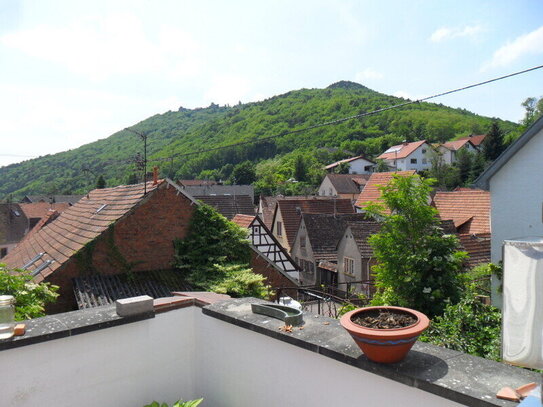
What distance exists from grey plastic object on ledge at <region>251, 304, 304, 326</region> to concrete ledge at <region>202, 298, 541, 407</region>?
7 cm

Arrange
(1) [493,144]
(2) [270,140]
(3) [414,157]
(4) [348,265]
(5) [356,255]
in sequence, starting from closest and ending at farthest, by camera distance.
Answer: (5) [356,255] → (4) [348,265] → (1) [493,144] → (3) [414,157] → (2) [270,140]

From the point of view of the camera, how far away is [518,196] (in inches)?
450

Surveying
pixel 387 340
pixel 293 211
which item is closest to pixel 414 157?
pixel 293 211

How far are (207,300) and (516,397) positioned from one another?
2.63 metres

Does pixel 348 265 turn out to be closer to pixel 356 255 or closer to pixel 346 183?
pixel 356 255

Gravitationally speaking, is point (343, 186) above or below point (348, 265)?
above

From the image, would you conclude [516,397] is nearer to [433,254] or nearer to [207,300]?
[207,300]

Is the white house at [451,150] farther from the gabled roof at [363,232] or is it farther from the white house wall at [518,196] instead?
the white house wall at [518,196]

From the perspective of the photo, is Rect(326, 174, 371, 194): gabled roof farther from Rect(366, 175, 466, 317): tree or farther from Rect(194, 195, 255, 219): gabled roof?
Rect(366, 175, 466, 317): tree

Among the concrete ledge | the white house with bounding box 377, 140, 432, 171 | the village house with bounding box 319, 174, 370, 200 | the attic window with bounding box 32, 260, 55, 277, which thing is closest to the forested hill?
the white house with bounding box 377, 140, 432, 171

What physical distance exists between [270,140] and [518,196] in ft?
311

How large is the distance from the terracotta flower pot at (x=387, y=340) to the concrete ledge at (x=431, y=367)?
6 centimetres

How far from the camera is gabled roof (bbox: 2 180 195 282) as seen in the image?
1098 cm

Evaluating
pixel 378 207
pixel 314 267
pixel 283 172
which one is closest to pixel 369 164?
pixel 283 172
